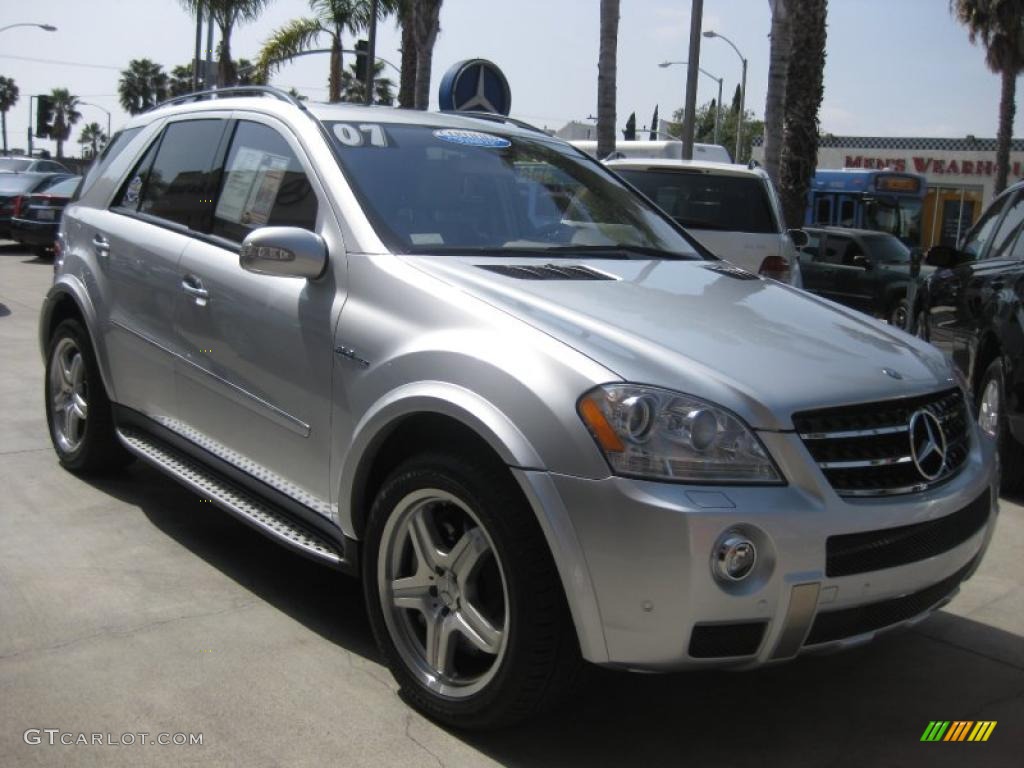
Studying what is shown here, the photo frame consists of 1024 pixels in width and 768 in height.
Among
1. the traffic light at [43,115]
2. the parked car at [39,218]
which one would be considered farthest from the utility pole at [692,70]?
the traffic light at [43,115]

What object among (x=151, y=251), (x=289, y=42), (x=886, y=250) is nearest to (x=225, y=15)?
(x=289, y=42)

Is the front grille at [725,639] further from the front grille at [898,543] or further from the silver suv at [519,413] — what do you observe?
the front grille at [898,543]

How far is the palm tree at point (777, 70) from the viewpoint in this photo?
16.8m

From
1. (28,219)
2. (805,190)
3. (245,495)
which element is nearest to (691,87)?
(805,190)

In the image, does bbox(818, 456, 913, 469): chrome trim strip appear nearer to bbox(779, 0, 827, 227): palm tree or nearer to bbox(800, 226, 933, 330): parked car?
bbox(800, 226, 933, 330): parked car

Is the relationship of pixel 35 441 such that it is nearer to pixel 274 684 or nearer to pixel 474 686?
pixel 274 684

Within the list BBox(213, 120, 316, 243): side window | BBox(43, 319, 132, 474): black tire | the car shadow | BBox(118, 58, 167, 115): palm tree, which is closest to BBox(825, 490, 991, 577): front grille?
the car shadow

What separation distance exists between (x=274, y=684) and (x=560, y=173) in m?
2.28

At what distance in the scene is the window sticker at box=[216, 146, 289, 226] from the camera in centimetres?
427

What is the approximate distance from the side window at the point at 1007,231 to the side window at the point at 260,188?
4.41 metres

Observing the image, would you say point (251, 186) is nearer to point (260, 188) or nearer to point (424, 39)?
point (260, 188)

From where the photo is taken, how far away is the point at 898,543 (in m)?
3.05

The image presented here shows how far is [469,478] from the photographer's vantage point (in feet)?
10.1

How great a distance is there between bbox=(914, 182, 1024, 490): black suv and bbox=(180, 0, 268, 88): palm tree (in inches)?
1040
